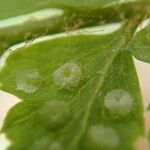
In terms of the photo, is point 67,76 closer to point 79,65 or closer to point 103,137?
point 79,65

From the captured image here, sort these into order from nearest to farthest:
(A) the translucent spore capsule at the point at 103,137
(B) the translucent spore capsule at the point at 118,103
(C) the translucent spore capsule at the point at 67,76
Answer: (A) the translucent spore capsule at the point at 103,137
(B) the translucent spore capsule at the point at 118,103
(C) the translucent spore capsule at the point at 67,76

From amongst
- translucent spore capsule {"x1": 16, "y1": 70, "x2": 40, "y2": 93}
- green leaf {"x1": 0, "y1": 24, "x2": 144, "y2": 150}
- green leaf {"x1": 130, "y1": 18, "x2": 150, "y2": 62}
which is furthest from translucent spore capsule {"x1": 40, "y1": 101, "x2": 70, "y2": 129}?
green leaf {"x1": 130, "y1": 18, "x2": 150, "y2": 62}

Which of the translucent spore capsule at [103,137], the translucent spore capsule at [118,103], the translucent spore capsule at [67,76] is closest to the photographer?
the translucent spore capsule at [103,137]

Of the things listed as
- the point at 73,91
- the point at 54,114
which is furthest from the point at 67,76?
the point at 54,114

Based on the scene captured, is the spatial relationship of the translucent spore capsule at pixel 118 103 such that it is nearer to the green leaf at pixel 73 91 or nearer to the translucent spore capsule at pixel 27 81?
the green leaf at pixel 73 91

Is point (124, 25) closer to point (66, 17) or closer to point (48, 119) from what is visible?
point (66, 17)

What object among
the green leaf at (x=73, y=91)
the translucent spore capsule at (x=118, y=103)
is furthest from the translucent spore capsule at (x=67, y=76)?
the translucent spore capsule at (x=118, y=103)
